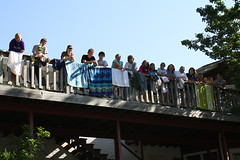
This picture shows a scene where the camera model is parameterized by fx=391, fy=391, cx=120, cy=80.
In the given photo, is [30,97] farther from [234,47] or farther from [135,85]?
[234,47]

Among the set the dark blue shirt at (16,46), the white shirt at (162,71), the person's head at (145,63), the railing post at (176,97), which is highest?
the dark blue shirt at (16,46)

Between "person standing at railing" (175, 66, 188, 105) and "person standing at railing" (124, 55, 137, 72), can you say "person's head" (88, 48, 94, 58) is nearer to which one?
"person standing at railing" (124, 55, 137, 72)

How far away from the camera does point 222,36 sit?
50.1 ft

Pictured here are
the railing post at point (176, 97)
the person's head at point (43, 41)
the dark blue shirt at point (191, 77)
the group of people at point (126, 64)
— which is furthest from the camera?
the dark blue shirt at point (191, 77)

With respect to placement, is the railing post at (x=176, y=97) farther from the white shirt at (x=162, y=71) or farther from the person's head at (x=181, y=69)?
the person's head at (x=181, y=69)

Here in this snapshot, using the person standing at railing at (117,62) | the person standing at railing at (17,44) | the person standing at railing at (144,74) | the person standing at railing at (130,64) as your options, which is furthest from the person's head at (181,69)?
the person standing at railing at (17,44)

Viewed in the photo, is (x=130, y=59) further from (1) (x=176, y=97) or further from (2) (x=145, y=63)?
(1) (x=176, y=97)

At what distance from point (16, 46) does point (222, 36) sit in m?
8.39

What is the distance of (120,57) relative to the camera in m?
12.5

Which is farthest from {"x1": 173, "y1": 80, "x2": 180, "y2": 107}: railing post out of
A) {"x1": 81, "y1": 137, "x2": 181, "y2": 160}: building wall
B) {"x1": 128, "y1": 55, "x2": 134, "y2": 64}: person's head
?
{"x1": 81, "y1": 137, "x2": 181, "y2": 160}: building wall

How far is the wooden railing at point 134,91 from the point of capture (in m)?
10.1

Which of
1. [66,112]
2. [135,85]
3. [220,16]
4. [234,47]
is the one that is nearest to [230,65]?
[234,47]

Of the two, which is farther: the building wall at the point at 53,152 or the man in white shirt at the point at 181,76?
the building wall at the point at 53,152

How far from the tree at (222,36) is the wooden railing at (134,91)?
3.04 feet
